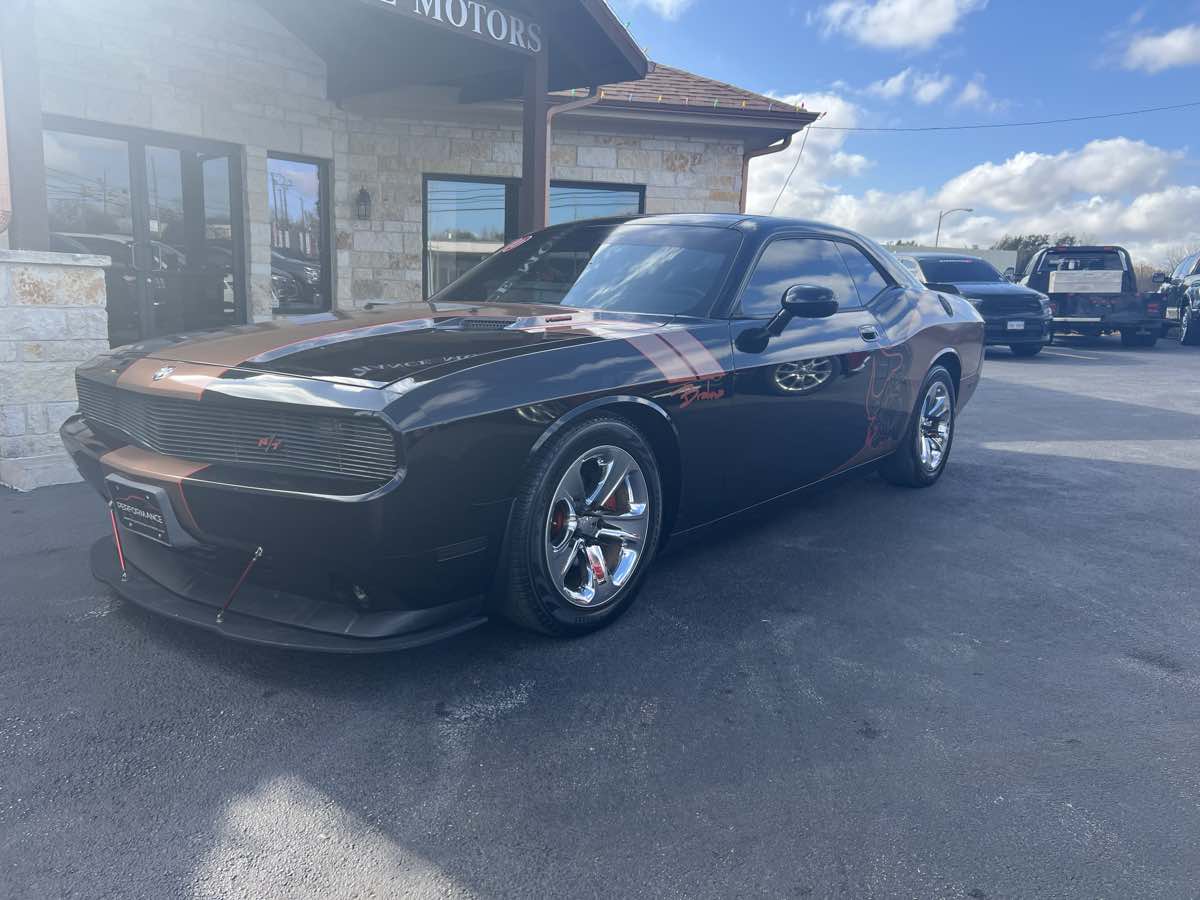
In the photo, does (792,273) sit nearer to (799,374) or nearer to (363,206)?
(799,374)

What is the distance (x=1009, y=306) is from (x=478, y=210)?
9.05 metres

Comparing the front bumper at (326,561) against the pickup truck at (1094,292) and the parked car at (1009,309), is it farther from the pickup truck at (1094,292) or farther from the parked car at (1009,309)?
the pickup truck at (1094,292)

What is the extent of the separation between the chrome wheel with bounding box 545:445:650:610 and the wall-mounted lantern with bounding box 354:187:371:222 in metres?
7.59

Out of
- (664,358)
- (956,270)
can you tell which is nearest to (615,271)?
(664,358)

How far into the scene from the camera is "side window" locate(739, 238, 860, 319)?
12.4ft

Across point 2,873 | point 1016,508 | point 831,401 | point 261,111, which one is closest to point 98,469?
point 2,873

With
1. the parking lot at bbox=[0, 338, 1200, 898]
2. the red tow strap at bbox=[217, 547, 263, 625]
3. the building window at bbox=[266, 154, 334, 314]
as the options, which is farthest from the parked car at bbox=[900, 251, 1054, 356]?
the red tow strap at bbox=[217, 547, 263, 625]

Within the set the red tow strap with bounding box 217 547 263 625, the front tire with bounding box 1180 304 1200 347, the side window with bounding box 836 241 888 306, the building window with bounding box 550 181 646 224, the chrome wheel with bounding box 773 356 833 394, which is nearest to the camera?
the red tow strap with bounding box 217 547 263 625

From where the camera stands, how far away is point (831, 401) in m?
4.09

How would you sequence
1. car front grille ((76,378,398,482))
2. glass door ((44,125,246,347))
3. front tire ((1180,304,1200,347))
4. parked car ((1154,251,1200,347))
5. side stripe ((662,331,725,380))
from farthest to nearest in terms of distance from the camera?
1. front tire ((1180,304,1200,347))
2. parked car ((1154,251,1200,347))
3. glass door ((44,125,246,347))
4. side stripe ((662,331,725,380))
5. car front grille ((76,378,398,482))

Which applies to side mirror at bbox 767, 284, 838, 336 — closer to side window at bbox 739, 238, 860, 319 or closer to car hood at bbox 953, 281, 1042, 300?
side window at bbox 739, 238, 860, 319

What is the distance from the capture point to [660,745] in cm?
240

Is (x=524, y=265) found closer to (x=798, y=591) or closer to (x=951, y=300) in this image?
(x=798, y=591)

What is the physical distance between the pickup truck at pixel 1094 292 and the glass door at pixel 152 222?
14.3 meters
